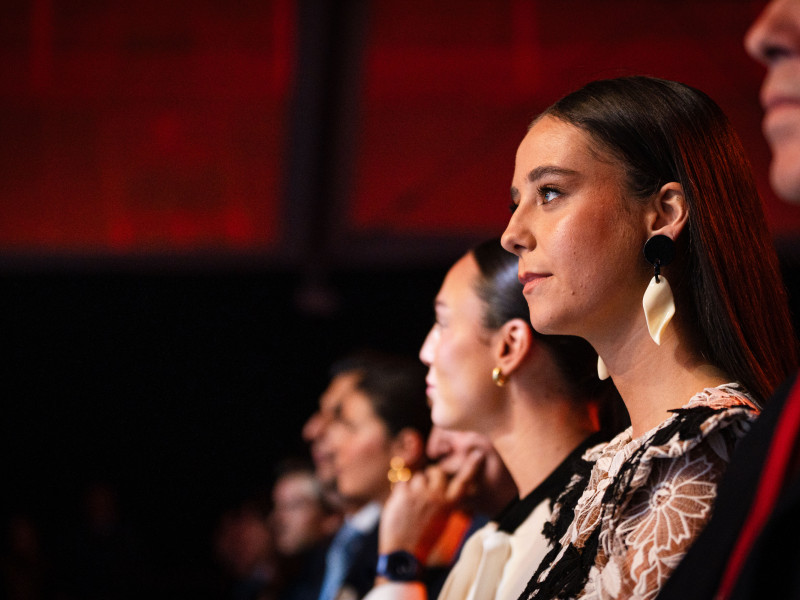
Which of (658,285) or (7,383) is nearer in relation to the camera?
(658,285)

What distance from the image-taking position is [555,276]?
1.45 meters

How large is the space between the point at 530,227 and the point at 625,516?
46cm

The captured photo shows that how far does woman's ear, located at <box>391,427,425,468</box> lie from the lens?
125 inches

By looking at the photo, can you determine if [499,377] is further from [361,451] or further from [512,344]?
[361,451]

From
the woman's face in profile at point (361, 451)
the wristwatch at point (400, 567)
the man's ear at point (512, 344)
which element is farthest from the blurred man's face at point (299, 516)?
the man's ear at point (512, 344)

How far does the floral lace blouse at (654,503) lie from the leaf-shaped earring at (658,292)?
115mm

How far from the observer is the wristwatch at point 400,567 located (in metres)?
2.31

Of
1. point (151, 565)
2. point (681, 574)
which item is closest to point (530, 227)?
point (681, 574)

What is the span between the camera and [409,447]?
10.5ft

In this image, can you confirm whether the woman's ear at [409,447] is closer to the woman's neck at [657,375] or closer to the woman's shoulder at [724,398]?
the woman's neck at [657,375]

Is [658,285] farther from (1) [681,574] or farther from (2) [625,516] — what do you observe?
(1) [681,574]

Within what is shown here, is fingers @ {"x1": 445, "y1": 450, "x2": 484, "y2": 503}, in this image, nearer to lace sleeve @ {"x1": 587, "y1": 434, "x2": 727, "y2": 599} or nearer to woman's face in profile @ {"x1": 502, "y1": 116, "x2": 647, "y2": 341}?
woman's face in profile @ {"x1": 502, "y1": 116, "x2": 647, "y2": 341}

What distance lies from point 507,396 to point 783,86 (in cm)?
117

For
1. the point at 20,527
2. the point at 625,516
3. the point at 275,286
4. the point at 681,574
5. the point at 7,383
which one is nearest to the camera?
the point at 681,574
